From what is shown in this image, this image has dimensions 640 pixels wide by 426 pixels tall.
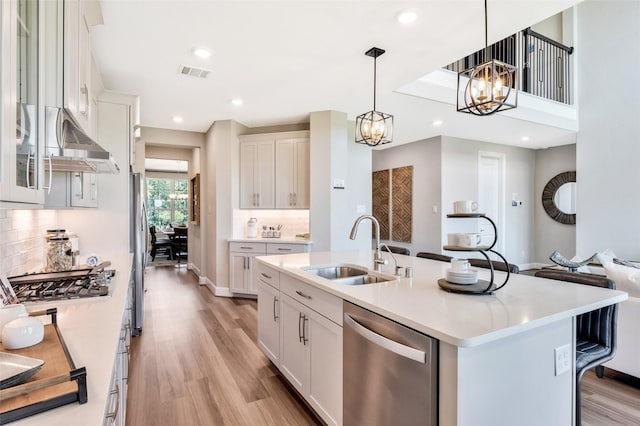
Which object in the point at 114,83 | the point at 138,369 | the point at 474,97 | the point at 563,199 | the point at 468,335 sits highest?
the point at 114,83

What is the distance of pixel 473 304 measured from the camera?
4.95ft

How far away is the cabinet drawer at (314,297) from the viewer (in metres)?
1.82

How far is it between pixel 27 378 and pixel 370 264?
6.62ft

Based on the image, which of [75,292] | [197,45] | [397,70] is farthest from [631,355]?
[197,45]

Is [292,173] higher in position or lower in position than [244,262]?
higher

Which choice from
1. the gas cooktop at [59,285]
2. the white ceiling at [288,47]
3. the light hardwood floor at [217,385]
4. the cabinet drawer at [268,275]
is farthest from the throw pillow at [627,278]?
the gas cooktop at [59,285]

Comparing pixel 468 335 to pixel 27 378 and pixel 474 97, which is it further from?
pixel 474 97

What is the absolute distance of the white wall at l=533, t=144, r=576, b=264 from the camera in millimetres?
6805

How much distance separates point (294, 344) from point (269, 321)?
1.61 feet

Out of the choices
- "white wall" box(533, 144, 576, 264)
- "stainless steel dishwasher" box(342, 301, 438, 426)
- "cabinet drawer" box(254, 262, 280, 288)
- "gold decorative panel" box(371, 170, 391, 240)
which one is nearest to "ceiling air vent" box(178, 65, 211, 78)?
"cabinet drawer" box(254, 262, 280, 288)

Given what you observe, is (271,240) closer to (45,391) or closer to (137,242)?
(137,242)

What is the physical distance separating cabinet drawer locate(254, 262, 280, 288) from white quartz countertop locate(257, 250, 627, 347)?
1.50ft

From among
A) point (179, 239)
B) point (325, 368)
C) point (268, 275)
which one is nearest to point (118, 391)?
point (325, 368)

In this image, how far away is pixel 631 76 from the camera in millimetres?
4957
